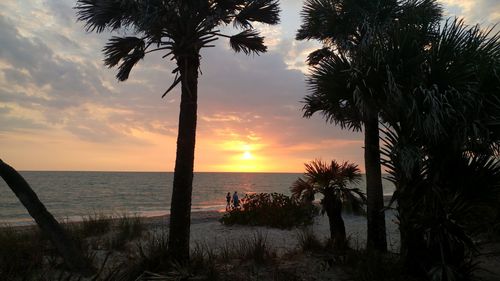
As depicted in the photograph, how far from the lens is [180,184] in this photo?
7383mm

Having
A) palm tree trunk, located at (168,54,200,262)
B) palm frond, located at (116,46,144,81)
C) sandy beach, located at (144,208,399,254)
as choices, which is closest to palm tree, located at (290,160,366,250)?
sandy beach, located at (144,208,399,254)

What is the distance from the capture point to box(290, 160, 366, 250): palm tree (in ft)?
30.8

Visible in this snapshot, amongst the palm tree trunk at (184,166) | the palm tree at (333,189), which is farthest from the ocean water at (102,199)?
the palm tree at (333,189)

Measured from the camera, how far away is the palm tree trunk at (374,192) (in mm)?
8500

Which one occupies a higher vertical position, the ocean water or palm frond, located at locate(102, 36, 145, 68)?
palm frond, located at locate(102, 36, 145, 68)

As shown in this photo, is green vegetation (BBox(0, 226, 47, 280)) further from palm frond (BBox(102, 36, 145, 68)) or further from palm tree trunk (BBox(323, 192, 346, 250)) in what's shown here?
palm tree trunk (BBox(323, 192, 346, 250))

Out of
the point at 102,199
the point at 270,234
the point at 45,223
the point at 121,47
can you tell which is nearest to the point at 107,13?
the point at 121,47

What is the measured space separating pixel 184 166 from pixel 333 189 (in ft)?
14.3

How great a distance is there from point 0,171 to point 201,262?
420 cm

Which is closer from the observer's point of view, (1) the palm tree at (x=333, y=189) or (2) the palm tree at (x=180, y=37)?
(2) the palm tree at (x=180, y=37)

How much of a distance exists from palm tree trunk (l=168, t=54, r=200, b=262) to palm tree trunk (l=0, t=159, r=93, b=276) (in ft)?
5.86

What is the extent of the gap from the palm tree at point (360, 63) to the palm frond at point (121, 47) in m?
4.18

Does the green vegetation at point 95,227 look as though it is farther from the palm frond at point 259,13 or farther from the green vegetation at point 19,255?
the palm frond at point 259,13

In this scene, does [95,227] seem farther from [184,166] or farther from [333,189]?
[333,189]
